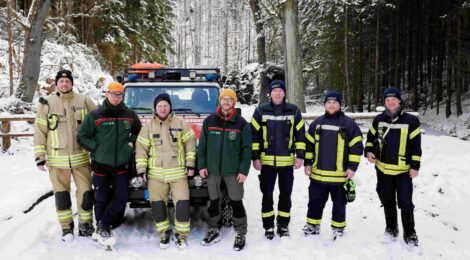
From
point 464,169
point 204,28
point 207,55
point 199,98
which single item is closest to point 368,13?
point 464,169

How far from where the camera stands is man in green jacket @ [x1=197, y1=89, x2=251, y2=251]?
15.7ft

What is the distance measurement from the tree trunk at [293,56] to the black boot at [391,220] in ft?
26.7

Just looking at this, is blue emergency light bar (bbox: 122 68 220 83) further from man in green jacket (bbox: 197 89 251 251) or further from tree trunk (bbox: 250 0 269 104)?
tree trunk (bbox: 250 0 269 104)

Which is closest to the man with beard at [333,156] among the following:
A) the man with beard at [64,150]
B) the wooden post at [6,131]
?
the man with beard at [64,150]

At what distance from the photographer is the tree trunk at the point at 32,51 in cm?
1162

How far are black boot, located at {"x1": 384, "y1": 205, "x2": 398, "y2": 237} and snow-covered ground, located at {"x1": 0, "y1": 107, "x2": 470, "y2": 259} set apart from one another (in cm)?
15

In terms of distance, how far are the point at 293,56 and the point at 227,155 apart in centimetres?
908

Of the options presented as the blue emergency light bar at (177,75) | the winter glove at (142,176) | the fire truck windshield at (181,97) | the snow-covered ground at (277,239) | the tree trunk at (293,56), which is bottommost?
the snow-covered ground at (277,239)

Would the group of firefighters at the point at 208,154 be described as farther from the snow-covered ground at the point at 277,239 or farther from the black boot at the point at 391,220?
the snow-covered ground at the point at 277,239

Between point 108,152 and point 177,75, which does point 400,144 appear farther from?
point 177,75

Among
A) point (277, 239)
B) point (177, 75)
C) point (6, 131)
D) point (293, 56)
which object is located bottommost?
point (277, 239)

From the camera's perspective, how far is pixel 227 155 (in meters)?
4.77

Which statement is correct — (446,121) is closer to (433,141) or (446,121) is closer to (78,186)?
(433,141)

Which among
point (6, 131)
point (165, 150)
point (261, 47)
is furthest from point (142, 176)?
point (261, 47)
